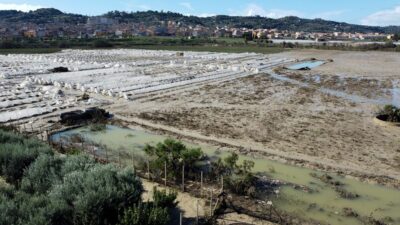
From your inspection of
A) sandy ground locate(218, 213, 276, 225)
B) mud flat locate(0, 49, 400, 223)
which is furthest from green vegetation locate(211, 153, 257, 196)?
sandy ground locate(218, 213, 276, 225)

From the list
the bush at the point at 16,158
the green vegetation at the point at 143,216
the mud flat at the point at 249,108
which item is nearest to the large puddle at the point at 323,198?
the mud flat at the point at 249,108

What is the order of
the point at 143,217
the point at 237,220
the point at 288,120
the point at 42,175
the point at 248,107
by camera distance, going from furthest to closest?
the point at 248,107 → the point at 288,120 → the point at 237,220 → the point at 42,175 → the point at 143,217

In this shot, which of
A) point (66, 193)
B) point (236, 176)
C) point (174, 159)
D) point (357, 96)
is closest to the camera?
→ point (66, 193)

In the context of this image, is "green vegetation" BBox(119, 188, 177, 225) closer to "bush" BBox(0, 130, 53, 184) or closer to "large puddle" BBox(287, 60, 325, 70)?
"bush" BBox(0, 130, 53, 184)

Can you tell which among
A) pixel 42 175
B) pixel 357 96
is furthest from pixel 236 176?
pixel 357 96

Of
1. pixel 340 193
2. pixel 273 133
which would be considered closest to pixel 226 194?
pixel 340 193

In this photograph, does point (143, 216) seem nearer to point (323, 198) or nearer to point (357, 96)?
point (323, 198)
